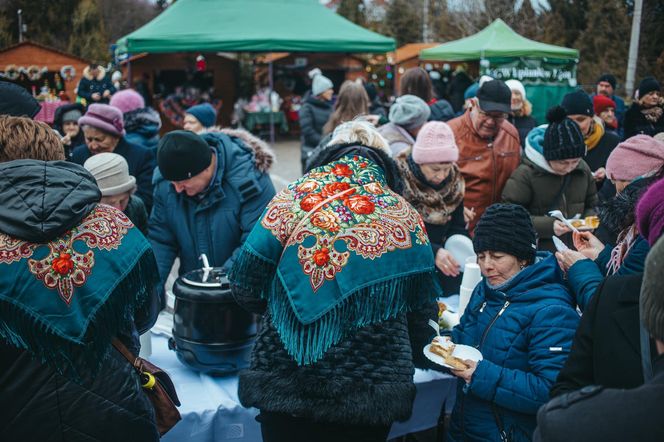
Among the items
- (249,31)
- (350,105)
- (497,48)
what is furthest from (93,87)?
(497,48)

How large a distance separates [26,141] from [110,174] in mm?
934

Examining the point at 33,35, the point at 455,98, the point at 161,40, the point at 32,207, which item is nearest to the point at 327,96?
the point at 455,98

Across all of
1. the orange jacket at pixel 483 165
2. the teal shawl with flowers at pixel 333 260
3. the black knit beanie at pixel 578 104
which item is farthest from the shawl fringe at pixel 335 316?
the black knit beanie at pixel 578 104

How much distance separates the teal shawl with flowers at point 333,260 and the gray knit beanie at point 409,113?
273 cm

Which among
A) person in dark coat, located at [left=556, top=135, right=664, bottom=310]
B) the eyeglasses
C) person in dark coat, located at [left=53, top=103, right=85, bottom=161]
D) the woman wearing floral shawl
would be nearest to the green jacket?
the eyeglasses

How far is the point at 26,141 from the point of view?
1875 mm

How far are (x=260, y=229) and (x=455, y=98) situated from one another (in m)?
9.02

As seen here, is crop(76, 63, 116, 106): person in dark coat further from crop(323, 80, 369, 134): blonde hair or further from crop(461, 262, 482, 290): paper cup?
crop(461, 262, 482, 290): paper cup

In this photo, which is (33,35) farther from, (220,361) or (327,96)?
(220,361)

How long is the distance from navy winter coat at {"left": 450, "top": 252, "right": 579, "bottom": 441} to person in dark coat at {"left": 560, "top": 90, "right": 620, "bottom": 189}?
8.34ft

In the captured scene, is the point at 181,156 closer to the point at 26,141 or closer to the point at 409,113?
the point at 26,141

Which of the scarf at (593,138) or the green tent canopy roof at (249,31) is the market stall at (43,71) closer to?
the green tent canopy roof at (249,31)

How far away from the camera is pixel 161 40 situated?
33.7ft

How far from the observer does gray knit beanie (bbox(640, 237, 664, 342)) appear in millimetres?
1054
